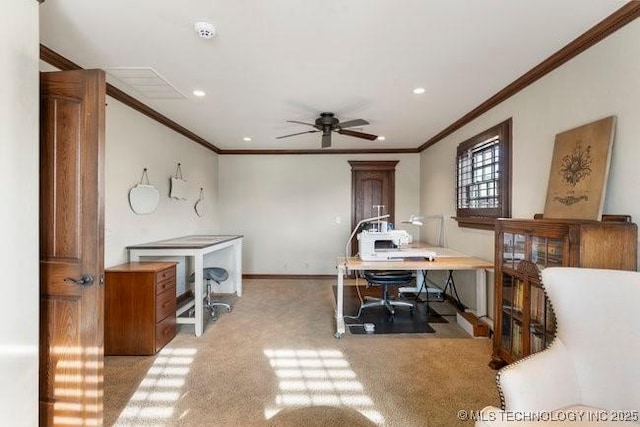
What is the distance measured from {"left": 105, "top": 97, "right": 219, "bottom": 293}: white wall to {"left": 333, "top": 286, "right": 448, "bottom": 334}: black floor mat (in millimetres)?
2375

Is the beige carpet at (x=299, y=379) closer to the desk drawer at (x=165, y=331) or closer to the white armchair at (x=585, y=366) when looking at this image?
the desk drawer at (x=165, y=331)

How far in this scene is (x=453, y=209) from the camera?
434cm

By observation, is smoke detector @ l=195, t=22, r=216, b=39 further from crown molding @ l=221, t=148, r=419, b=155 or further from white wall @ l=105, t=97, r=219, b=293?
crown molding @ l=221, t=148, r=419, b=155

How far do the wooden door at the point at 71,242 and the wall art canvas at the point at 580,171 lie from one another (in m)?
2.93

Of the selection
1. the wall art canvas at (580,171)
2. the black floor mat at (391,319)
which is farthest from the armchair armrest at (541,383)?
the black floor mat at (391,319)

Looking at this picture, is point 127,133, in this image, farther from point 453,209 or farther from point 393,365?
point 453,209

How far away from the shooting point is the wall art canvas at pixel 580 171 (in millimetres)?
1925

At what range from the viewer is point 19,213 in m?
1.51

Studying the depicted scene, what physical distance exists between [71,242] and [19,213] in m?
0.28

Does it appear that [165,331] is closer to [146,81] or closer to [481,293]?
[146,81]

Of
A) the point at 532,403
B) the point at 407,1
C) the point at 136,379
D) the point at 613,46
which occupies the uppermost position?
the point at 407,1

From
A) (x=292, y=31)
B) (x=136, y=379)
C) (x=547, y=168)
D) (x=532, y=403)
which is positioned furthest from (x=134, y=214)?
(x=547, y=168)

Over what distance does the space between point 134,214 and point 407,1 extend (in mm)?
3191

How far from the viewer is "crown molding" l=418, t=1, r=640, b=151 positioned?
1.77m
